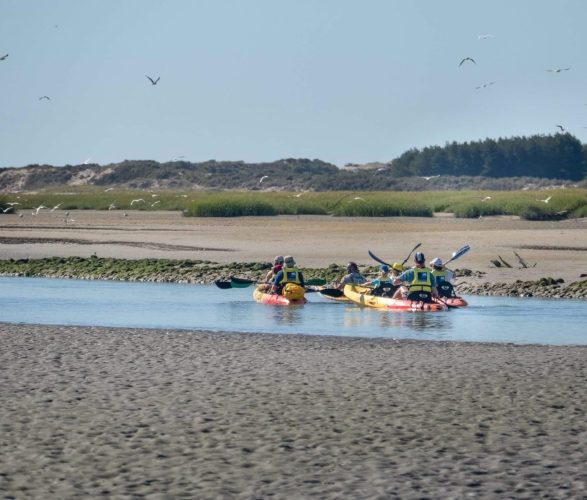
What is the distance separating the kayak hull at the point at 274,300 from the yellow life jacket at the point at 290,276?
0.47m

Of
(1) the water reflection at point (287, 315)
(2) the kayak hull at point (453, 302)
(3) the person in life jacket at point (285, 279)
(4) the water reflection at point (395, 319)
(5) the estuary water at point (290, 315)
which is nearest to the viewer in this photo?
(5) the estuary water at point (290, 315)

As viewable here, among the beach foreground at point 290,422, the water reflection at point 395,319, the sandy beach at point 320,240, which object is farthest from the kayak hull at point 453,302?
the beach foreground at point 290,422

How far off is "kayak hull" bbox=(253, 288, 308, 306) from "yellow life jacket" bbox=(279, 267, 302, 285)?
47 centimetres

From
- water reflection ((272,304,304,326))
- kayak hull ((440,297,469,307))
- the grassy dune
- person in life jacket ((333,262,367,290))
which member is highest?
the grassy dune

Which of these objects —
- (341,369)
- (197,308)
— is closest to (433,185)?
(197,308)

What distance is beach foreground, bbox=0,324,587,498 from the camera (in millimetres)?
12148

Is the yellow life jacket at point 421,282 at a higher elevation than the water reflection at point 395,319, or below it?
higher

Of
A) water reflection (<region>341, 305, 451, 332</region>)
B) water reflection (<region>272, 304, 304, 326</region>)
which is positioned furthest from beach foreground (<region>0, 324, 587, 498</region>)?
water reflection (<region>272, 304, 304, 326</region>)

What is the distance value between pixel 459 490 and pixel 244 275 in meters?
32.4

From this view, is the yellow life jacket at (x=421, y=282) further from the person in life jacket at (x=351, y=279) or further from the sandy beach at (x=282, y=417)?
the sandy beach at (x=282, y=417)

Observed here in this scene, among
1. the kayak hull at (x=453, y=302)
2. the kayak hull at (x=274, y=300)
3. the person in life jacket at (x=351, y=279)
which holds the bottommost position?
the kayak hull at (x=274, y=300)

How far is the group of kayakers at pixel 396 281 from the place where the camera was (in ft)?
107

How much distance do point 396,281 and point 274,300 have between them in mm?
3415

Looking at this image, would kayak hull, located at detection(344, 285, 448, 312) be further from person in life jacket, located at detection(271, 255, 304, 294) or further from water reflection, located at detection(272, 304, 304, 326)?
water reflection, located at detection(272, 304, 304, 326)
